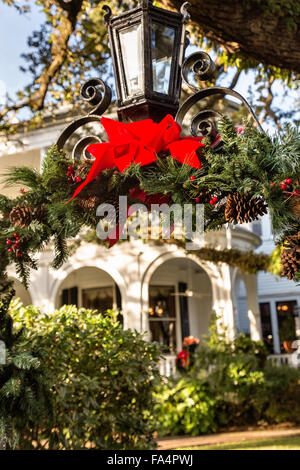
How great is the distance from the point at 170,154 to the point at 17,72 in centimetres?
777

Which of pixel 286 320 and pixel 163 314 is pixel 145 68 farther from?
pixel 286 320

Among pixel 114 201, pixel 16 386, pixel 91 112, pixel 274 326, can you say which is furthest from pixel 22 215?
pixel 274 326

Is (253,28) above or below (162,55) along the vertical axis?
above

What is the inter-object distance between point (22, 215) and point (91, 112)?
570mm

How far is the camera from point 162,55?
7.55 ft

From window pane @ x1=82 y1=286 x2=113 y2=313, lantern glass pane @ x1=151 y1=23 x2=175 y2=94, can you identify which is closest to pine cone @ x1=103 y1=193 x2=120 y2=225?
lantern glass pane @ x1=151 y1=23 x2=175 y2=94

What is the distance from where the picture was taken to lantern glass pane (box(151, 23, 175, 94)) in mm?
2254

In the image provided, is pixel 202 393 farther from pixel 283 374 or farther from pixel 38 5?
pixel 38 5

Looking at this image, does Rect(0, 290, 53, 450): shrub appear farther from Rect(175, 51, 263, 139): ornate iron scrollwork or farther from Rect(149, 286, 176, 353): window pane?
Rect(149, 286, 176, 353): window pane

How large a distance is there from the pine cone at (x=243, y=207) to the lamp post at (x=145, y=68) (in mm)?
619

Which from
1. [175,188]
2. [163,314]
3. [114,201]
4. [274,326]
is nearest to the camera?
[175,188]

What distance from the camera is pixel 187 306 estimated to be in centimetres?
1506

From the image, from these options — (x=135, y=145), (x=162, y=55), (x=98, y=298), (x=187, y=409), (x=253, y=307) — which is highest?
(x=98, y=298)
